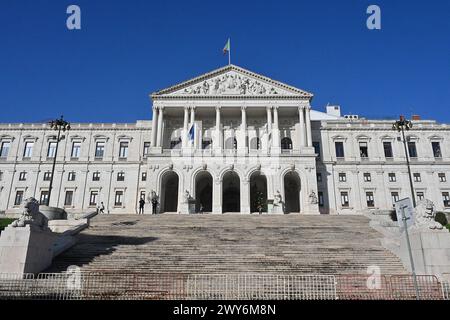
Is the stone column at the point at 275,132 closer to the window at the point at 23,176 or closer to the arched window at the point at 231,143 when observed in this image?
the arched window at the point at 231,143

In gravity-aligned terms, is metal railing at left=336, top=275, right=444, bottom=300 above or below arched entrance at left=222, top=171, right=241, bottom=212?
below

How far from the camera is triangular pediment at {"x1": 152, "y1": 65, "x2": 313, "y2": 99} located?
46.2 meters

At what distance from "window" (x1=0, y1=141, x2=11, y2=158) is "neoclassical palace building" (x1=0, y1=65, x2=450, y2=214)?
0.16 meters

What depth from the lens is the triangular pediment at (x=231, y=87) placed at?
46156 mm

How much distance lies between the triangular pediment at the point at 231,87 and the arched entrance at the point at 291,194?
11.3 m

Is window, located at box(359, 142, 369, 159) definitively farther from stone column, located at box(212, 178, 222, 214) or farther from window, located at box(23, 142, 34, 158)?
window, located at box(23, 142, 34, 158)

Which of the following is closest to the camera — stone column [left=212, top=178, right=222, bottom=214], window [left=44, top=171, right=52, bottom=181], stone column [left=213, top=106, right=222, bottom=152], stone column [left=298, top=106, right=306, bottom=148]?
stone column [left=212, top=178, right=222, bottom=214]

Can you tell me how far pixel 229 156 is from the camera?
42.8 m

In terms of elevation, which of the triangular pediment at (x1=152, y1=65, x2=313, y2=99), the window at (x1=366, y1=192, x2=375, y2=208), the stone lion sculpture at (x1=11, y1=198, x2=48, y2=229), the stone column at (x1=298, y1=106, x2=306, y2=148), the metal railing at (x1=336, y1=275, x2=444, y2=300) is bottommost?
the metal railing at (x1=336, y1=275, x2=444, y2=300)

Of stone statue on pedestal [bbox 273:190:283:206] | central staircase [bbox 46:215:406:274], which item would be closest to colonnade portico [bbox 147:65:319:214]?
stone statue on pedestal [bbox 273:190:283:206]

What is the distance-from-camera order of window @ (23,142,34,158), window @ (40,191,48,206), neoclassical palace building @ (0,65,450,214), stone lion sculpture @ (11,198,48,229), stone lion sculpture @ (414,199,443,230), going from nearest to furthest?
stone lion sculpture @ (11,198,48,229), stone lion sculpture @ (414,199,443,230), neoclassical palace building @ (0,65,450,214), window @ (40,191,48,206), window @ (23,142,34,158)
